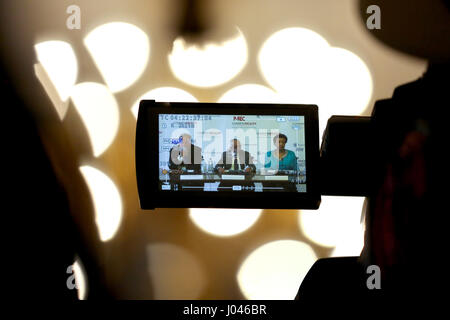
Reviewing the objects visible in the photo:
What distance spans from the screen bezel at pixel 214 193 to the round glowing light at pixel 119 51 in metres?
0.20

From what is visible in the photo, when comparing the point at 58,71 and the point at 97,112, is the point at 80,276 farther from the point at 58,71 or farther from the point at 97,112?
the point at 58,71

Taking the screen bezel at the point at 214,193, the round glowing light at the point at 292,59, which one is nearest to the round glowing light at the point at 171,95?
the screen bezel at the point at 214,193

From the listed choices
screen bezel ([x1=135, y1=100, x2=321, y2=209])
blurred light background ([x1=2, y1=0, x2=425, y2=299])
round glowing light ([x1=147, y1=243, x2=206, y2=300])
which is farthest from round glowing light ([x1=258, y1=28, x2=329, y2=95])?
round glowing light ([x1=147, y1=243, x2=206, y2=300])

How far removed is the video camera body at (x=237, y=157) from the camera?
1011 mm

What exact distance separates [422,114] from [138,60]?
78cm

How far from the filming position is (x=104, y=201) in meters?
1.17

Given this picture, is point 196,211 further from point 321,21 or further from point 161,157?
point 321,21

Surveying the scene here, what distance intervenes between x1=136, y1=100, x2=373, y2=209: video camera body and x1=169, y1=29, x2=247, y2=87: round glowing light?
6.2 inches

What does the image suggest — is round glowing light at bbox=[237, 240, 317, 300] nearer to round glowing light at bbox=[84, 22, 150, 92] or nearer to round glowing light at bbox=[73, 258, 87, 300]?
round glowing light at bbox=[73, 258, 87, 300]

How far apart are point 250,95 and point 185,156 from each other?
0.28 m

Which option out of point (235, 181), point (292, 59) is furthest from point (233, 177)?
point (292, 59)

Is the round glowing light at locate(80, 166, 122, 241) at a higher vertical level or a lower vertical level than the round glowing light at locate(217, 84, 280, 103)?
lower

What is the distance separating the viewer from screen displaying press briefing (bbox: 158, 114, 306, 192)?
101 centimetres
